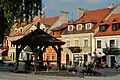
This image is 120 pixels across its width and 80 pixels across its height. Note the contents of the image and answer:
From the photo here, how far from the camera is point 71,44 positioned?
7969cm

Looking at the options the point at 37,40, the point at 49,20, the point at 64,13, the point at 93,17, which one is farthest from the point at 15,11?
the point at 49,20

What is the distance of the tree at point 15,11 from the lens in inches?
1462

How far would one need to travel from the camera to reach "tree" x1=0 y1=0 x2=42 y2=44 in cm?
3713

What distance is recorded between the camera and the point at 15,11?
37781mm

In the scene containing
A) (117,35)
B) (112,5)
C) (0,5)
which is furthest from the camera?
(112,5)

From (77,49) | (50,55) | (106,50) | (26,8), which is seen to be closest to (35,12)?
(26,8)

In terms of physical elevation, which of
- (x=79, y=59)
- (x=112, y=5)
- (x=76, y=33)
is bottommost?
(x=79, y=59)

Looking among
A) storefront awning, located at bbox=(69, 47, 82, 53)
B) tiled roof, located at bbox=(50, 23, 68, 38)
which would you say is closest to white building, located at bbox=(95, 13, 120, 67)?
storefront awning, located at bbox=(69, 47, 82, 53)

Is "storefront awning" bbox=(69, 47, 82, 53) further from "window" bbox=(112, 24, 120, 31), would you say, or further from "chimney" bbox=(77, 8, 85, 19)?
"chimney" bbox=(77, 8, 85, 19)

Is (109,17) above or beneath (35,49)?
above

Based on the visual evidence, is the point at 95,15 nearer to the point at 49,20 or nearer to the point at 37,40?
the point at 49,20

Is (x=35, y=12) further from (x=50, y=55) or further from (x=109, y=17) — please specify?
(x=50, y=55)

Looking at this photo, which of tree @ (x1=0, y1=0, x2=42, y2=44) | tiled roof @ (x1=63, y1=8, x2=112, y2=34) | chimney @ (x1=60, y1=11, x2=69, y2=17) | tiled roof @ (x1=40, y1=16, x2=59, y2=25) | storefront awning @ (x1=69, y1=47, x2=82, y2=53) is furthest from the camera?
tiled roof @ (x1=40, y1=16, x2=59, y2=25)

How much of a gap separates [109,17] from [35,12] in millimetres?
38356
